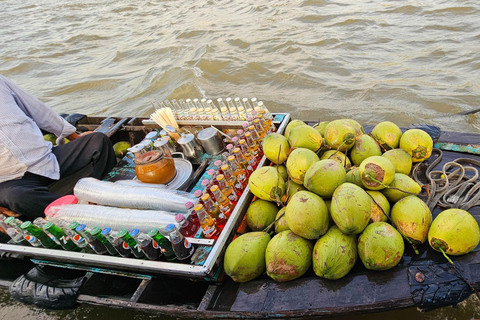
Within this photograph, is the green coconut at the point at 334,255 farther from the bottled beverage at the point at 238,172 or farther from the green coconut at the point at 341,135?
the bottled beverage at the point at 238,172

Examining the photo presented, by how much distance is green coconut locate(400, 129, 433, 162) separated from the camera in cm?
233

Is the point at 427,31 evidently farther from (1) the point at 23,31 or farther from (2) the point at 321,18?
(1) the point at 23,31

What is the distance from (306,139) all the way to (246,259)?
3.28ft

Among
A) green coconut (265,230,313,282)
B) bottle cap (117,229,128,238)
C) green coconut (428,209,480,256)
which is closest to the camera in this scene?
green coconut (428,209,480,256)

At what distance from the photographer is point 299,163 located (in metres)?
2.11

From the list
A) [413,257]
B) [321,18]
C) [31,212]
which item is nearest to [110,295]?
[31,212]

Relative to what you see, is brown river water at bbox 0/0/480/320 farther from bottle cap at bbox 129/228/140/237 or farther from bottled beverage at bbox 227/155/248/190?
bottled beverage at bbox 227/155/248/190

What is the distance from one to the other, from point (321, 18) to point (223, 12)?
11.5ft

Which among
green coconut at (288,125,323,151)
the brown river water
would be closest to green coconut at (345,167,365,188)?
green coconut at (288,125,323,151)

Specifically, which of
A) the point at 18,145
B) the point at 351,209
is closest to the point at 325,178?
the point at 351,209

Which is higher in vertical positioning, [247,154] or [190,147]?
[247,154]

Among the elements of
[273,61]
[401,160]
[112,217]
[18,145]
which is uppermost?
[18,145]

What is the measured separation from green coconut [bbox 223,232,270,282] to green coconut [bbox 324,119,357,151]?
2.97ft

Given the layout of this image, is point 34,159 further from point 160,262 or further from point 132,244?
point 160,262
